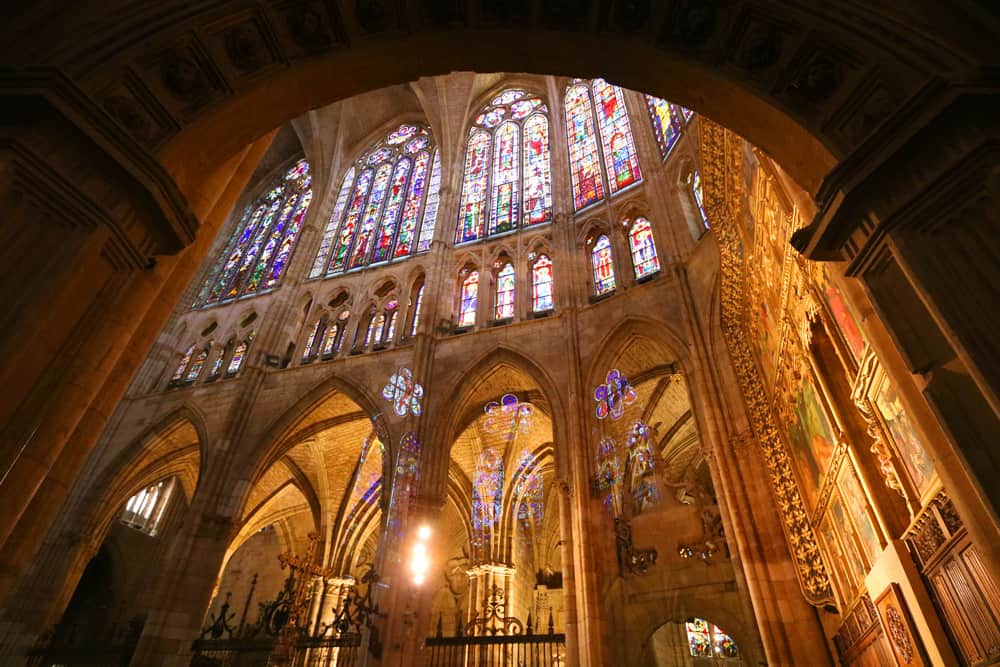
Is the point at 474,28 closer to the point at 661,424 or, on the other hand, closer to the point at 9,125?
the point at 9,125

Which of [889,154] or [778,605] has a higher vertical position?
[889,154]

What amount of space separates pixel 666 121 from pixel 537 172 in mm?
4577

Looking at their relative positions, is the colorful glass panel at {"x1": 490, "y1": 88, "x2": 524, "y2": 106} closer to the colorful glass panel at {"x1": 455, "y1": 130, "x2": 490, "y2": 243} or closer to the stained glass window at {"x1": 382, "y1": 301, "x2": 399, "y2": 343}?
the colorful glass panel at {"x1": 455, "y1": 130, "x2": 490, "y2": 243}

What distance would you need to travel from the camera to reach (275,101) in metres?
3.75

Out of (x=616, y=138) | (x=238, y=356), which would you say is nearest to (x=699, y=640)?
(x=616, y=138)

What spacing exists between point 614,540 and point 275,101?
8386 mm

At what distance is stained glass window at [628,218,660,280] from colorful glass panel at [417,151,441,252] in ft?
18.9

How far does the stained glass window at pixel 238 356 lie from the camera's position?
49.6 feet

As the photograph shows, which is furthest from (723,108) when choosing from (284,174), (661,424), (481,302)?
(284,174)

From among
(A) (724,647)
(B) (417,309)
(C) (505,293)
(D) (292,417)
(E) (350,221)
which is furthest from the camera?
(E) (350,221)

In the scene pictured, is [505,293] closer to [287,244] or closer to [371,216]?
[371,216]

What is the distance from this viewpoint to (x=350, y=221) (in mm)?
18719

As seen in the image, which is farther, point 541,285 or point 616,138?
point 616,138

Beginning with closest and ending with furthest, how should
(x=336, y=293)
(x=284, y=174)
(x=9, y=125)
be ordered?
1. (x=9, y=125)
2. (x=336, y=293)
3. (x=284, y=174)
